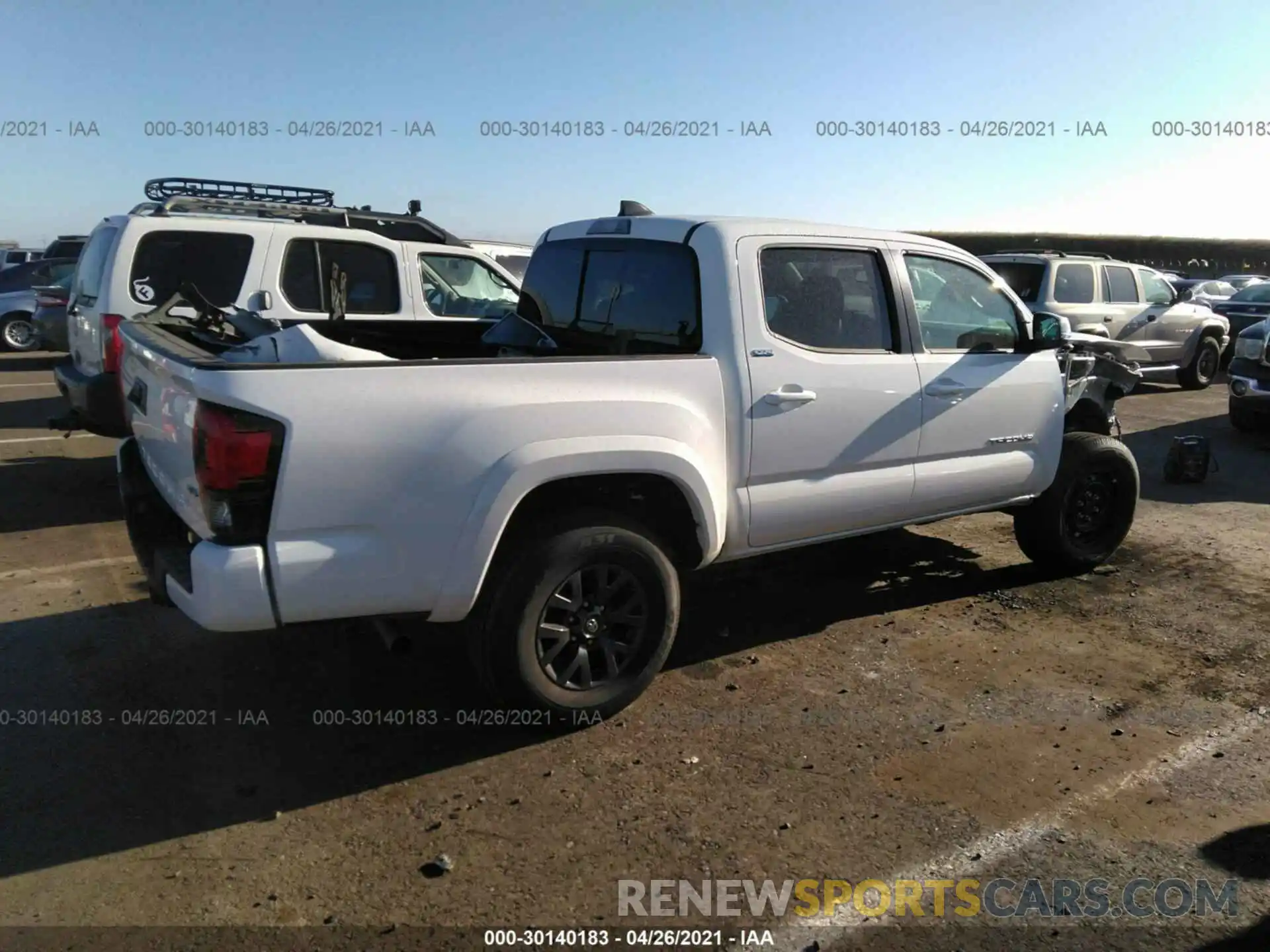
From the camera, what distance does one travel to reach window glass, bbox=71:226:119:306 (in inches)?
275

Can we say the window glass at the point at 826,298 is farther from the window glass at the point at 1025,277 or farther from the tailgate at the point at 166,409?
the window glass at the point at 1025,277

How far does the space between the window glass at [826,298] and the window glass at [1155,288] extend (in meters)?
10.3

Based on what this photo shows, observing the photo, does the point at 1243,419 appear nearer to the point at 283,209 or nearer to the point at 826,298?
the point at 826,298

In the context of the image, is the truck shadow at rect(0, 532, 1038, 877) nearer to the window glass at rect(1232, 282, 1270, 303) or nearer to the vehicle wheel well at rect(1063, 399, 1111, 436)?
the vehicle wheel well at rect(1063, 399, 1111, 436)

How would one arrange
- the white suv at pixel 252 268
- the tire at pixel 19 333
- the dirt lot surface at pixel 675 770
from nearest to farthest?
the dirt lot surface at pixel 675 770, the white suv at pixel 252 268, the tire at pixel 19 333

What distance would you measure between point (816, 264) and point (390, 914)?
3.19 meters

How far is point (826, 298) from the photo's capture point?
4473 mm

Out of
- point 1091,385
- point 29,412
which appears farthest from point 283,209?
point 1091,385

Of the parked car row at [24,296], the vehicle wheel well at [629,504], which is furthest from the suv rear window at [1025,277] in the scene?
the parked car row at [24,296]

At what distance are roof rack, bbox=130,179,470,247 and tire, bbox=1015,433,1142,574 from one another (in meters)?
5.53

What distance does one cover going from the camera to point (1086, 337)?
6809 millimetres

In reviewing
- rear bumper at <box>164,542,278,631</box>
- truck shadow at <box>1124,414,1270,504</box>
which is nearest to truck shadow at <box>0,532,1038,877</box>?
rear bumper at <box>164,542,278,631</box>

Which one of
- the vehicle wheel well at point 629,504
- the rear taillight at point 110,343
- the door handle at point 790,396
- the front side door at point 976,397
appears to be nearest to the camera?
the vehicle wheel well at point 629,504

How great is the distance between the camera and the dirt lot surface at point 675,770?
283cm
